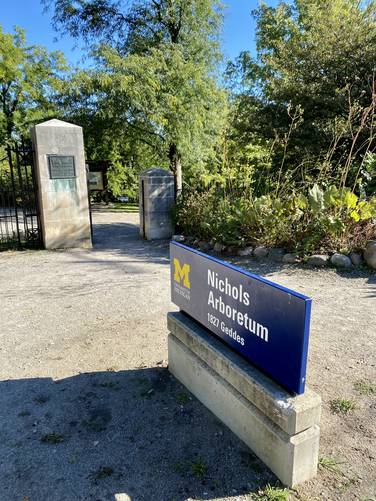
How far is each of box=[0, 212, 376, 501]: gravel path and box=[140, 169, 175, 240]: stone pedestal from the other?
336cm

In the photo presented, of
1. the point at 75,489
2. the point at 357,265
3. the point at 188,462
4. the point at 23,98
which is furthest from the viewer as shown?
the point at 23,98

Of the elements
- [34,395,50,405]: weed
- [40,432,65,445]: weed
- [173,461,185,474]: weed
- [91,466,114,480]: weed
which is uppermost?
[173,461,185,474]: weed

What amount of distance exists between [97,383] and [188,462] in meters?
1.07

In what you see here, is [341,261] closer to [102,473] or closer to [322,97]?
[102,473]

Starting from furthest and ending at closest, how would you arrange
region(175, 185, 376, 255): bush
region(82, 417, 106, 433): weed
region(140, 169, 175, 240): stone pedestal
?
1. region(140, 169, 175, 240): stone pedestal
2. region(175, 185, 376, 255): bush
3. region(82, 417, 106, 433): weed

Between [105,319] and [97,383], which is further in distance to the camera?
[105,319]

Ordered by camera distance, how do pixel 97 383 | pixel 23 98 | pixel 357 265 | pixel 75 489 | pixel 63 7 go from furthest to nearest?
pixel 23 98, pixel 63 7, pixel 357 265, pixel 97 383, pixel 75 489

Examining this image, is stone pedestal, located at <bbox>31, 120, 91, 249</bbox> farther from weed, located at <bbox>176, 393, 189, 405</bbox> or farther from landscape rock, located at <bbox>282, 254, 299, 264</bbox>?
weed, located at <bbox>176, 393, 189, 405</bbox>

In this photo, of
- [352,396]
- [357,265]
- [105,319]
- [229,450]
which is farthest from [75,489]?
[357,265]

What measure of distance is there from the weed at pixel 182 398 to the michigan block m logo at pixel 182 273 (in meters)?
→ 0.79

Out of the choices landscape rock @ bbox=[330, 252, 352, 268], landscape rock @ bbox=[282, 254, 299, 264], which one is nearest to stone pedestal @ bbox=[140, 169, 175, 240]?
landscape rock @ bbox=[282, 254, 299, 264]

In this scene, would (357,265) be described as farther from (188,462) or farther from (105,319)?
(188,462)

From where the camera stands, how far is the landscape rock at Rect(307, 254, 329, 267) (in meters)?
5.39

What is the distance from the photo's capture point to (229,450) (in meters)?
2.11
